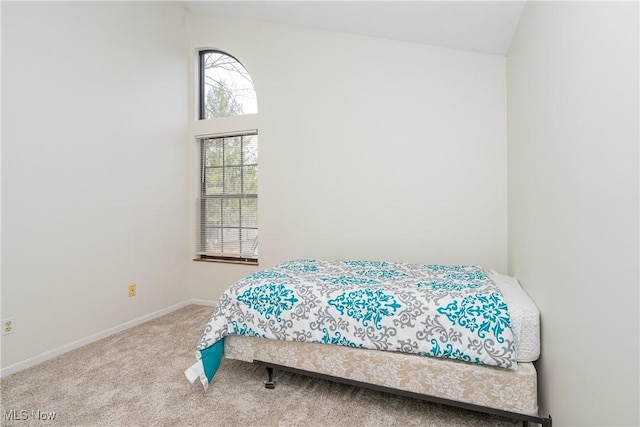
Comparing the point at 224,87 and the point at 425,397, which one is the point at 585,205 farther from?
the point at 224,87

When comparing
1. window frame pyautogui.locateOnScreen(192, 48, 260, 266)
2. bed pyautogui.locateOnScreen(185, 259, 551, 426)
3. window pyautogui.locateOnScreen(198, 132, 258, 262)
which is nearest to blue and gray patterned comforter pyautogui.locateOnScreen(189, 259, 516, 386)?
bed pyautogui.locateOnScreen(185, 259, 551, 426)

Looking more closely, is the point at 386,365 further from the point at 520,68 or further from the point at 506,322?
the point at 520,68

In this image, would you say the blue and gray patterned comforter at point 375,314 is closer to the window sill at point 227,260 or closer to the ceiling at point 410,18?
the window sill at point 227,260

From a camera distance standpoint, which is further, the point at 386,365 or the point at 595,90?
the point at 386,365

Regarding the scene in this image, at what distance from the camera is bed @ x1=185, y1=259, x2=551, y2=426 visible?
151cm

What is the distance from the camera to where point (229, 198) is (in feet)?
11.6

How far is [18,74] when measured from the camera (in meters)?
2.11

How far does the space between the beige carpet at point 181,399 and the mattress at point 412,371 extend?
16cm

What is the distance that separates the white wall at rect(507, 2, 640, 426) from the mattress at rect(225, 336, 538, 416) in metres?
0.14

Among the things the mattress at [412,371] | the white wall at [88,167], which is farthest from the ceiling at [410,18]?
the mattress at [412,371]

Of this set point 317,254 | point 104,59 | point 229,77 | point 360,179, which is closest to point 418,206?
point 360,179

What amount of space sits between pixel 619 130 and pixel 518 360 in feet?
3.74

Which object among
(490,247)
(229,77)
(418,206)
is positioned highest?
(229,77)

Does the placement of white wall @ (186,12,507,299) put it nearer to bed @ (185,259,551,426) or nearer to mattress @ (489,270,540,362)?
bed @ (185,259,551,426)
